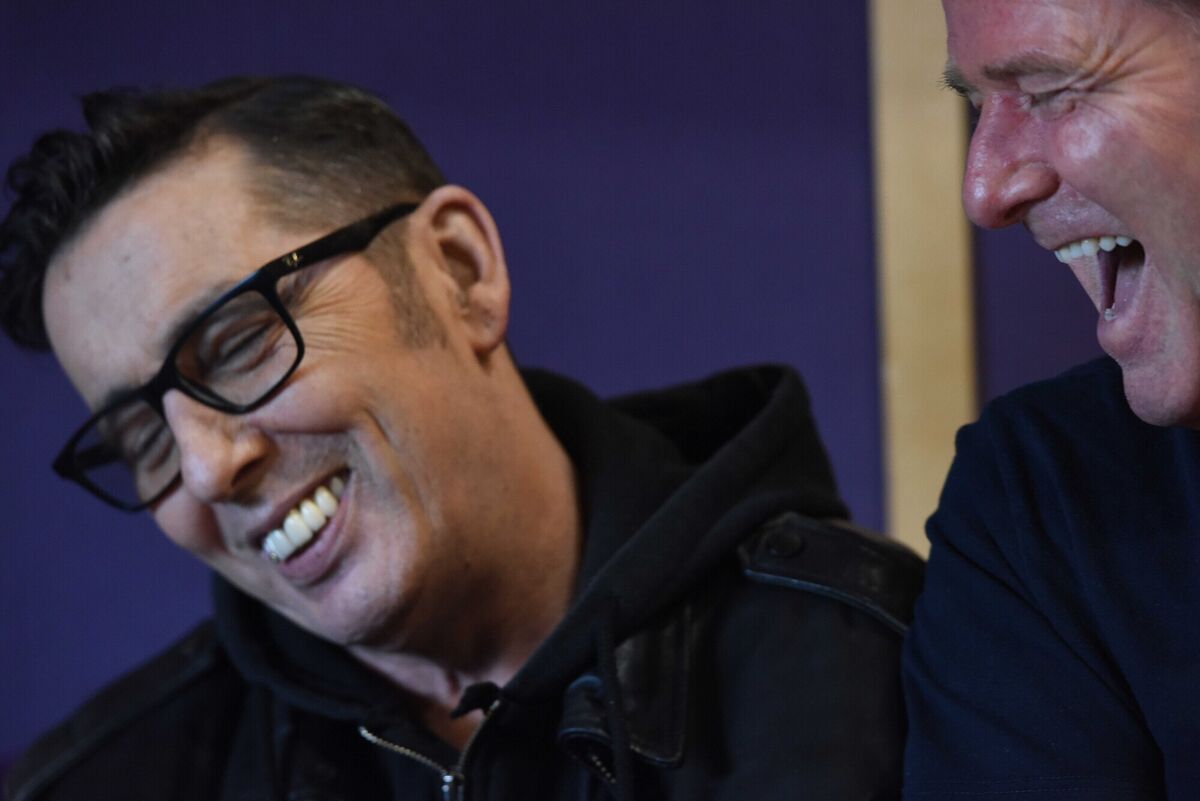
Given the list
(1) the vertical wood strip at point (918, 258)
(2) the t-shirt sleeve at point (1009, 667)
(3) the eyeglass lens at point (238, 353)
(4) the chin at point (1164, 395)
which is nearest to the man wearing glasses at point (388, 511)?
(3) the eyeglass lens at point (238, 353)

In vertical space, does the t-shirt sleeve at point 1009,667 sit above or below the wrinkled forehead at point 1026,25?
below

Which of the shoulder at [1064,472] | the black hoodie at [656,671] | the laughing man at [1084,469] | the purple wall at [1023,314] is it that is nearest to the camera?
the laughing man at [1084,469]

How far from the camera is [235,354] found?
4.48ft

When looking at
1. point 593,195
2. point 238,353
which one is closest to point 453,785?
point 238,353

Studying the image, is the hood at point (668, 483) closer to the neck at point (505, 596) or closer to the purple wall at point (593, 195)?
the neck at point (505, 596)

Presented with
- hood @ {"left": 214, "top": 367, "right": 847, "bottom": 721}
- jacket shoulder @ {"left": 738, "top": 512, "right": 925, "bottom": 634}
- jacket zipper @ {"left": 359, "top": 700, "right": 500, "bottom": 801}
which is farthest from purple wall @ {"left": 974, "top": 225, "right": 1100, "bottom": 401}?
jacket zipper @ {"left": 359, "top": 700, "right": 500, "bottom": 801}

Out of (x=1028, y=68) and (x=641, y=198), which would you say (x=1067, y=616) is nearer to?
(x=1028, y=68)

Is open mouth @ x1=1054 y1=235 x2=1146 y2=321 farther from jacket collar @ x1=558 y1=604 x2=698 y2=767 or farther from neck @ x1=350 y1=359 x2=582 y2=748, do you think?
neck @ x1=350 y1=359 x2=582 y2=748

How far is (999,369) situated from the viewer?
7.39ft

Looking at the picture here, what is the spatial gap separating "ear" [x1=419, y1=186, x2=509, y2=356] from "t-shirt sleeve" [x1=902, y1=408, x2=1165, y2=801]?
487 mm

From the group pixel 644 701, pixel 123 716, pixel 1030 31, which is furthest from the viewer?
pixel 123 716

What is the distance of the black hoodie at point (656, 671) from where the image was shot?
1.26 meters

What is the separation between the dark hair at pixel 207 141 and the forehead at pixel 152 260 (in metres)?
0.02

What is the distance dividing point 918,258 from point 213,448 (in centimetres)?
120
